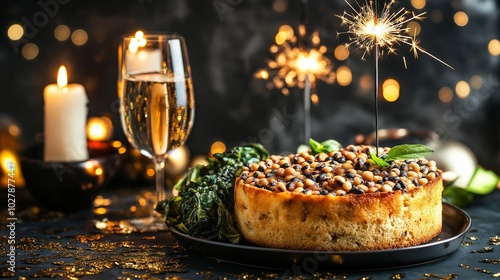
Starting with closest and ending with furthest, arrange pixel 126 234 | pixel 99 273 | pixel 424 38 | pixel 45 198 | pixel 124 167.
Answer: pixel 99 273, pixel 126 234, pixel 45 198, pixel 124 167, pixel 424 38

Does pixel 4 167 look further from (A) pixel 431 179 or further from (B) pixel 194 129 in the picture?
(A) pixel 431 179

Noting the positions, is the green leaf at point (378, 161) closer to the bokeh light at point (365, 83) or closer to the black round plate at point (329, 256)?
the black round plate at point (329, 256)

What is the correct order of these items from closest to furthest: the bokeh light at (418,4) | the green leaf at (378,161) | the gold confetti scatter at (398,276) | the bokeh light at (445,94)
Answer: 1. the gold confetti scatter at (398,276)
2. the green leaf at (378,161)
3. the bokeh light at (418,4)
4. the bokeh light at (445,94)

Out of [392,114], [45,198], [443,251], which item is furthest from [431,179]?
[392,114]

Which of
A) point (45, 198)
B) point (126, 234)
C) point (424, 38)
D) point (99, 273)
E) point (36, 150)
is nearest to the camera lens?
point (99, 273)

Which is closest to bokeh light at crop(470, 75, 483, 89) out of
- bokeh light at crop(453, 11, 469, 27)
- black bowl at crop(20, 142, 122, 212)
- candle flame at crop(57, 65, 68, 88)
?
bokeh light at crop(453, 11, 469, 27)

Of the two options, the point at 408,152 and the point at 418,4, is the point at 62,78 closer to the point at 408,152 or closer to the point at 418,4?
the point at 408,152

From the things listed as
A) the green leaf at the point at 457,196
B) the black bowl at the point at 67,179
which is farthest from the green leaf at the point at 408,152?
the black bowl at the point at 67,179
